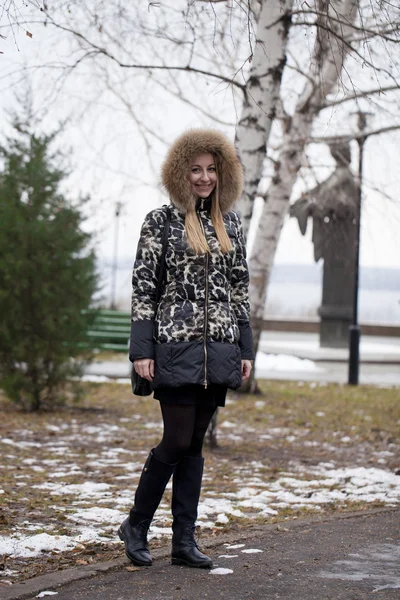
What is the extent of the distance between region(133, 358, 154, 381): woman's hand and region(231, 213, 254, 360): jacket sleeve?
523mm

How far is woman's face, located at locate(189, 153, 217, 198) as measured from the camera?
15.3ft

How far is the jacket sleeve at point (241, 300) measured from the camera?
4.67m

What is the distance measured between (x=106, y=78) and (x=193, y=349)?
8.94m

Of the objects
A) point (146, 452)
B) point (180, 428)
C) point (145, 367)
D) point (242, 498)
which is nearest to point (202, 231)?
point (145, 367)

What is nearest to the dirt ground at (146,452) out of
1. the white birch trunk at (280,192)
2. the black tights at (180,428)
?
the black tights at (180,428)

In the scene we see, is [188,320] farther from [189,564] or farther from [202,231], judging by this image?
[189,564]

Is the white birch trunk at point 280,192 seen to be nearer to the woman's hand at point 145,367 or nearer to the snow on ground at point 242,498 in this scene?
the snow on ground at point 242,498

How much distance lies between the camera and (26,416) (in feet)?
35.3

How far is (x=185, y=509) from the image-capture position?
459 centimetres

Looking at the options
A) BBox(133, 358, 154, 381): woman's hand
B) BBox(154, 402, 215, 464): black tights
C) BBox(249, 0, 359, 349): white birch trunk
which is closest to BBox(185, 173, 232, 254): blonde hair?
BBox(133, 358, 154, 381): woman's hand

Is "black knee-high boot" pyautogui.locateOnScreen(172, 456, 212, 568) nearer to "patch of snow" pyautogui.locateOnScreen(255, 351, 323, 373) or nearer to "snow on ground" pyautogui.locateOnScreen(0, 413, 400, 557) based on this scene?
"snow on ground" pyautogui.locateOnScreen(0, 413, 400, 557)

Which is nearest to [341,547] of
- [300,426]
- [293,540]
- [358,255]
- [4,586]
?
[293,540]

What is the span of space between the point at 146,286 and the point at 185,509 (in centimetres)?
114

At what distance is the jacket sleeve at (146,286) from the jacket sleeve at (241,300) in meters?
0.43
